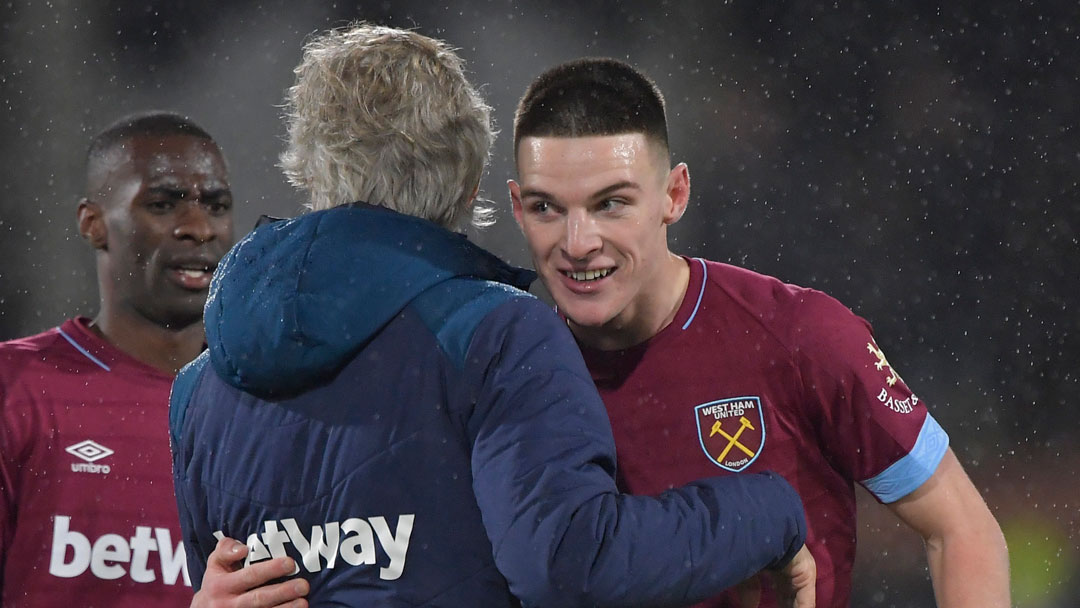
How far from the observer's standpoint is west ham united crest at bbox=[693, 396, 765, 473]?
7.13 feet

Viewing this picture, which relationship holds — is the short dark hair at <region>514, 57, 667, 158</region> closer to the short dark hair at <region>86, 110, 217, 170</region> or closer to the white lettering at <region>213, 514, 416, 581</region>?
the white lettering at <region>213, 514, 416, 581</region>

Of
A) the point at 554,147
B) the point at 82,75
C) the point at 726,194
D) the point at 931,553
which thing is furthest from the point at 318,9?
the point at 931,553

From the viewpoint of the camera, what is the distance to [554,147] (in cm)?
211

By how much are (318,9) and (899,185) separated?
3.48 meters

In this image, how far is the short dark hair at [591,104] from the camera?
213cm

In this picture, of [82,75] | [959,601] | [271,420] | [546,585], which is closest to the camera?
[546,585]

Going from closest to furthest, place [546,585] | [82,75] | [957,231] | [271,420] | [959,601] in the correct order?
[546,585] → [271,420] → [959,601] → [82,75] → [957,231]

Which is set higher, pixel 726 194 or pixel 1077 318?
pixel 726 194

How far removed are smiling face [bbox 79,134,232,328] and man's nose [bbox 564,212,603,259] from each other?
4.54 feet

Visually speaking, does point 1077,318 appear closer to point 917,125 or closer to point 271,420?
point 917,125

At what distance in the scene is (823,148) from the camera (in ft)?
22.5

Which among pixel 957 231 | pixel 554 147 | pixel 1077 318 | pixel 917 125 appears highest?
pixel 554 147

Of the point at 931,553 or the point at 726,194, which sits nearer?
the point at 931,553

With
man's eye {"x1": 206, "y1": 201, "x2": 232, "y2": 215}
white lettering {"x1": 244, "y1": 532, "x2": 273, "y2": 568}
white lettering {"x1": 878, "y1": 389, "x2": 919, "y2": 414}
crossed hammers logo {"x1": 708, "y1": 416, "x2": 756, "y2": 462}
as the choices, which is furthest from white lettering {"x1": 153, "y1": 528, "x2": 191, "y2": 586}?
white lettering {"x1": 878, "y1": 389, "x2": 919, "y2": 414}
